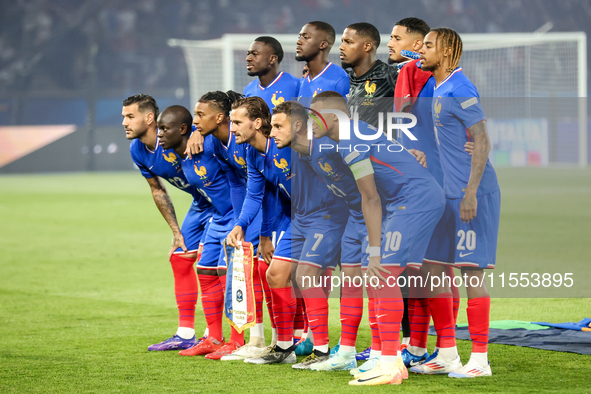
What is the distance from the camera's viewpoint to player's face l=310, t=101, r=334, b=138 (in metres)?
3.74

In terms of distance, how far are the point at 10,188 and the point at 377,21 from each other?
1833cm

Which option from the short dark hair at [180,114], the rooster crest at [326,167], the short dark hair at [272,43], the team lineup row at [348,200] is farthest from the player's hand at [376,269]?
the short dark hair at [272,43]

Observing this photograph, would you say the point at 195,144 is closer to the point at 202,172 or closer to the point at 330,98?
the point at 202,172

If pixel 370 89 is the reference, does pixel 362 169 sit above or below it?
below

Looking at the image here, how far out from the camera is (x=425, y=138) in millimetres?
3992

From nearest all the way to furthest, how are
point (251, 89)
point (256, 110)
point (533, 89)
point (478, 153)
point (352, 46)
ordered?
point (478, 153) < point (256, 110) < point (352, 46) < point (251, 89) < point (533, 89)

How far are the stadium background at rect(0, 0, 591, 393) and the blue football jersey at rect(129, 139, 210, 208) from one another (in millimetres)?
1050

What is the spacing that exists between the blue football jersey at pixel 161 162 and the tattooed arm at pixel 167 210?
5.1 inches

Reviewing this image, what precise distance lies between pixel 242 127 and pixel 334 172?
623 millimetres

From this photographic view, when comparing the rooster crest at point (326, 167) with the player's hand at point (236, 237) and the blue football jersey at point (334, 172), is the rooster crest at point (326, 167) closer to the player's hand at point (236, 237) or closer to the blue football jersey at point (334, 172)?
the blue football jersey at point (334, 172)

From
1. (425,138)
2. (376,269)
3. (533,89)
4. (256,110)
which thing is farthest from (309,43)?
(533,89)

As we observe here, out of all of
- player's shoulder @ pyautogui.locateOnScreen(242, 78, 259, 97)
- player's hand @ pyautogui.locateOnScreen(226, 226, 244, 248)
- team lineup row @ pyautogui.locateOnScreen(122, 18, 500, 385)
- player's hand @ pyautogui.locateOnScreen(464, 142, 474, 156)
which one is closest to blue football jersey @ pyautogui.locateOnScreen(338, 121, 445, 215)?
team lineup row @ pyautogui.locateOnScreen(122, 18, 500, 385)

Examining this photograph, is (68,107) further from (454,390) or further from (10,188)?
(454,390)

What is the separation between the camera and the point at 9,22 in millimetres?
32312
